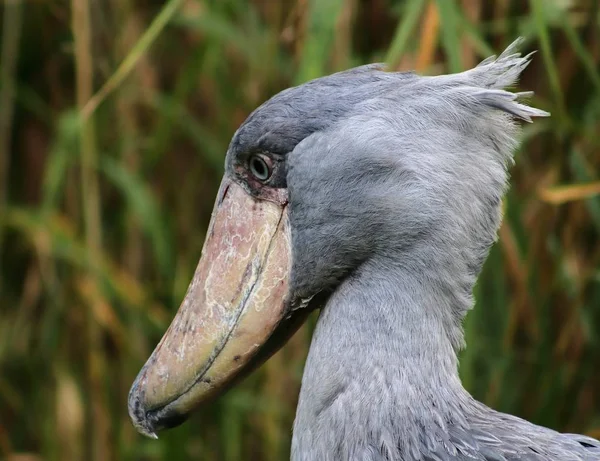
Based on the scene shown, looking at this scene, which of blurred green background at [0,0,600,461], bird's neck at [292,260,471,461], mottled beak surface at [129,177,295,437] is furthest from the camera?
blurred green background at [0,0,600,461]

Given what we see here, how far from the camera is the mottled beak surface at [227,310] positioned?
1.39 meters

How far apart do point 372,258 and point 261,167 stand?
0.20m

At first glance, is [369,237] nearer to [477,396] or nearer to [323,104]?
[323,104]

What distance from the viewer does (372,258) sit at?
1.35 metres

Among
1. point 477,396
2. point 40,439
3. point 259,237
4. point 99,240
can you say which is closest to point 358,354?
point 259,237

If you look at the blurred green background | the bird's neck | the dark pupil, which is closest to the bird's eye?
the dark pupil

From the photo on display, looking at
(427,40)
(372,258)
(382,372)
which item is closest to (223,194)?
(372,258)

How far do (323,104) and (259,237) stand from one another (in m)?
0.20

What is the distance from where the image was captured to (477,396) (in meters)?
2.36

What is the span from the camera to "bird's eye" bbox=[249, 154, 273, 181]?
1.38 m

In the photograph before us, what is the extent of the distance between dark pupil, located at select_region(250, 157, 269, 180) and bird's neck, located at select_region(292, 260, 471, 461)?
193 mm

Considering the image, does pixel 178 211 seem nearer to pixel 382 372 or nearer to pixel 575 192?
pixel 575 192

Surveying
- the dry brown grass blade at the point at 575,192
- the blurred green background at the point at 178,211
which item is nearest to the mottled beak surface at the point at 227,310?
the blurred green background at the point at 178,211

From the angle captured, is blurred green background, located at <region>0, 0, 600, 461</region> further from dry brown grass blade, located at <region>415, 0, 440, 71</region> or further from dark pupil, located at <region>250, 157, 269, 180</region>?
dark pupil, located at <region>250, 157, 269, 180</region>
